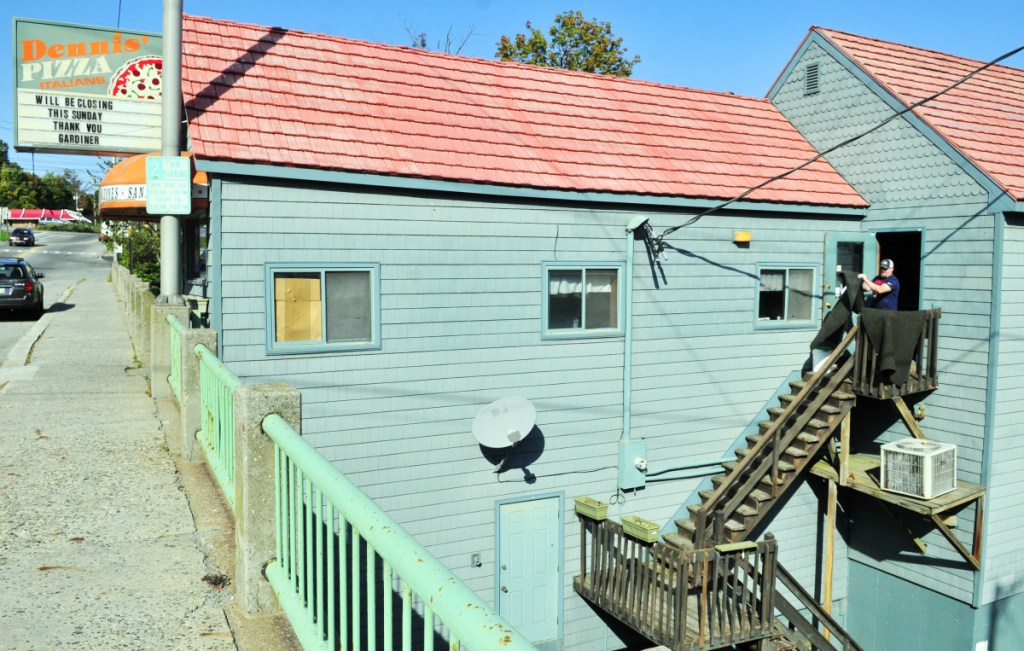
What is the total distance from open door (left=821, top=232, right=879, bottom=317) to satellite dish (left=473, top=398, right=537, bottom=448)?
555cm

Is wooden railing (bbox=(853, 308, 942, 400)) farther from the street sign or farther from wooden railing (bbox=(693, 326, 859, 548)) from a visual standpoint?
the street sign

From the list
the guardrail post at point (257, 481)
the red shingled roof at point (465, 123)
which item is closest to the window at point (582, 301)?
the red shingled roof at point (465, 123)

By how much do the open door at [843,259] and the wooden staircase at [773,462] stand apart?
1.20 metres

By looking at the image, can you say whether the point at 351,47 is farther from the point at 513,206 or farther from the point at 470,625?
the point at 470,625

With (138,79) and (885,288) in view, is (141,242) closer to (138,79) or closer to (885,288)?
(138,79)

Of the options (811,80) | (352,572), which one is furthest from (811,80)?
(352,572)

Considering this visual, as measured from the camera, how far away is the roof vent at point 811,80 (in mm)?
13961

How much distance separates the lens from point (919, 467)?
10742mm

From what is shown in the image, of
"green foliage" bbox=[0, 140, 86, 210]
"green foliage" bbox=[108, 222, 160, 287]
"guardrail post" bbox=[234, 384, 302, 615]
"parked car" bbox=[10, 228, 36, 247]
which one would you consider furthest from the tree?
"green foliage" bbox=[0, 140, 86, 210]

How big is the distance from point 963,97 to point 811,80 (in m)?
2.36

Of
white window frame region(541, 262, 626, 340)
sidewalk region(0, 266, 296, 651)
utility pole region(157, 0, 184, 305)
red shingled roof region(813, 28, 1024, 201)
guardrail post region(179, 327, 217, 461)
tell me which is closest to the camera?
sidewalk region(0, 266, 296, 651)

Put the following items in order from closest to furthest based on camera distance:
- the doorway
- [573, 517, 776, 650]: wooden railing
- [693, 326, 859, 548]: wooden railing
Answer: [573, 517, 776, 650]: wooden railing
[693, 326, 859, 548]: wooden railing
the doorway

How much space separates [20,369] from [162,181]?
19.3ft

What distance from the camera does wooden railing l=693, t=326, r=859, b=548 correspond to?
10.8 m
